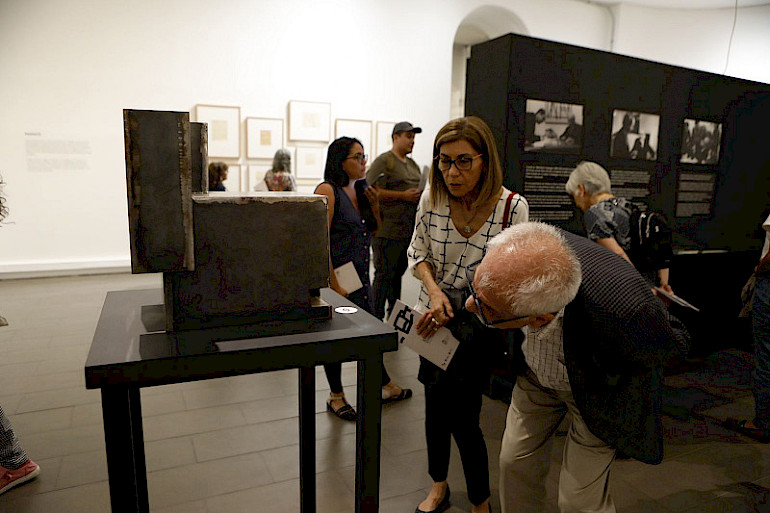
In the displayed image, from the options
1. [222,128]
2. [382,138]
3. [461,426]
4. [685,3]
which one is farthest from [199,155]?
[685,3]

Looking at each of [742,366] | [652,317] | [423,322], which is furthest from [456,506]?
[742,366]

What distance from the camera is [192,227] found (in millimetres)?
1086

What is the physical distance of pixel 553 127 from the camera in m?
3.43

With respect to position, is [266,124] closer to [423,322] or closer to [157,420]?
[157,420]

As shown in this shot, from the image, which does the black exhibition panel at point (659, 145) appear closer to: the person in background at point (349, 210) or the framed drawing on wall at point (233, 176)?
the person in background at point (349, 210)

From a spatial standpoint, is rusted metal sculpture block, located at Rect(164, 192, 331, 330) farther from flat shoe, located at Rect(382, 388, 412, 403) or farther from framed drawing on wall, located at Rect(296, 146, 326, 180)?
framed drawing on wall, located at Rect(296, 146, 326, 180)

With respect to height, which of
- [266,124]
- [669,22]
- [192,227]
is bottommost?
[192,227]

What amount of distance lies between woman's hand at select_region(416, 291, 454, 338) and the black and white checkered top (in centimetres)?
9

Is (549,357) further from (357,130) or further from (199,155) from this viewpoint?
(357,130)

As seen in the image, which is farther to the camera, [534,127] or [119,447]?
[534,127]

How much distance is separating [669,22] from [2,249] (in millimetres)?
11028

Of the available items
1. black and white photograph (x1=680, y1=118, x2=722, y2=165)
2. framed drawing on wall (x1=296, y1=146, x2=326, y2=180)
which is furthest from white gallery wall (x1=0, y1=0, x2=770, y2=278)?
black and white photograph (x1=680, y1=118, x2=722, y2=165)

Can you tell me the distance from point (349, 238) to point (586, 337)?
147cm

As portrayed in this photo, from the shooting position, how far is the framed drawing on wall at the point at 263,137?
7.37m
